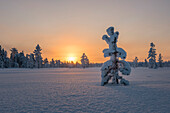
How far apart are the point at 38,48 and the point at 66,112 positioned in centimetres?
6714

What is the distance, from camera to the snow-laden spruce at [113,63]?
9.08 meters

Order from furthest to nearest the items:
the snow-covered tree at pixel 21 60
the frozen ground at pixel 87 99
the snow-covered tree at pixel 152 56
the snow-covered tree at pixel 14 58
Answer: the snow-covered tree at pixel 21 60 → the snow-covered tree at pixel 14 58 → the snow-covered tree at pixel 152 56 → the frozen ground at pixel 87 99

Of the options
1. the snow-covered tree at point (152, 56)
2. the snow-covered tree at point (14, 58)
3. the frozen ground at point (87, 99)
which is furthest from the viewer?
the snow-covered tree at point (14, 58)

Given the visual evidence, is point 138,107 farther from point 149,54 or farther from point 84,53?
point 84,53

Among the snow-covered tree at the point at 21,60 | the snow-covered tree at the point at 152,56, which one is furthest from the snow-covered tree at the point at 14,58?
the snow-covered tree at the point at 152,56

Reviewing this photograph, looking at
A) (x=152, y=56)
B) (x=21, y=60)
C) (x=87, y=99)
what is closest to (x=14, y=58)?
(x=21, y=60)

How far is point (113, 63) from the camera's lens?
369 inches

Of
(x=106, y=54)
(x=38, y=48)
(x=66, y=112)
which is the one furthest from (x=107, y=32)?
(x=38, y=48)

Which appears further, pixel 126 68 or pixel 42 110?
pixel 126 68

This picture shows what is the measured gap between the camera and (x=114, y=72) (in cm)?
931

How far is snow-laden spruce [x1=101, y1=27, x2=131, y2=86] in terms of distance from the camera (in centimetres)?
908

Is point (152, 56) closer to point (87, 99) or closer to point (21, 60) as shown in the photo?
point (87, 99)

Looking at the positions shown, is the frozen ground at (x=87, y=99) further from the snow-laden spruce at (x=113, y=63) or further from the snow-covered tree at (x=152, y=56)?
the snow-covered tree at (x=152, y=56)

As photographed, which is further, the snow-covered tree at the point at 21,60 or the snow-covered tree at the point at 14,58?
the snow-covered tree at the point at 21,60
